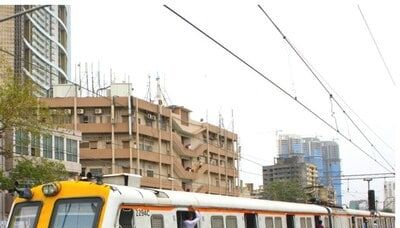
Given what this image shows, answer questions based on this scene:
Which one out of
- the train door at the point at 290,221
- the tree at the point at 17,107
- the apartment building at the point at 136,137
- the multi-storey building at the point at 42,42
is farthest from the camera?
the multi-storey building at the point at 42,42

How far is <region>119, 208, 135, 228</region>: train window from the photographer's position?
34.9 ft

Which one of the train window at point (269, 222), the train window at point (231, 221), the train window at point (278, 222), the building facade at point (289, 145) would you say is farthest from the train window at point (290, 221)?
the building facade at point (289, 145)

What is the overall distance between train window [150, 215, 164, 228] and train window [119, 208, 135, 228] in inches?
23.2

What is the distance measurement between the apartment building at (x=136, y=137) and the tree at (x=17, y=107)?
31147mm

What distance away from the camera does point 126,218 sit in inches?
425

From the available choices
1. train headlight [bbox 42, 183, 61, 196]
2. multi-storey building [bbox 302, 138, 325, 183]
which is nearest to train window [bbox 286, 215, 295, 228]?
train headlight [bbox 42, 183, 61, 196]

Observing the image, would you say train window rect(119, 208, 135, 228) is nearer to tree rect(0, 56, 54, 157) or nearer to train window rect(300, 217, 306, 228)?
train window rect(300, 217, 306, 228)

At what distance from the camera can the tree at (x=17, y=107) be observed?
26562 millimetres

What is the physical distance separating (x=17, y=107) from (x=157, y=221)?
54.7ft

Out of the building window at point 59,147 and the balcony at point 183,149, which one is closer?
the building window at point 59,147

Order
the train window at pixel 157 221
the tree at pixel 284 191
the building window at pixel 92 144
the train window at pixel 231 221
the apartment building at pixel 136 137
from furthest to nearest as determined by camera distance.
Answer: the building window at pixel 92 144 < the apartment building at pixel 136 137 < the tree at pixel 284 191 < the train window at pixel 231 221 < the train window at pixel 157 221

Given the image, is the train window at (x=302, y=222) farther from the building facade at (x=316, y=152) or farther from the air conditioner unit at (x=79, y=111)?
the air conditioner unit at (x=79, y=111)

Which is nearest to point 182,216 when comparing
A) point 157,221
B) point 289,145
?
point 157,221

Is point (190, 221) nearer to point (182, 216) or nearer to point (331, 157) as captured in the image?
point (182, 216)
